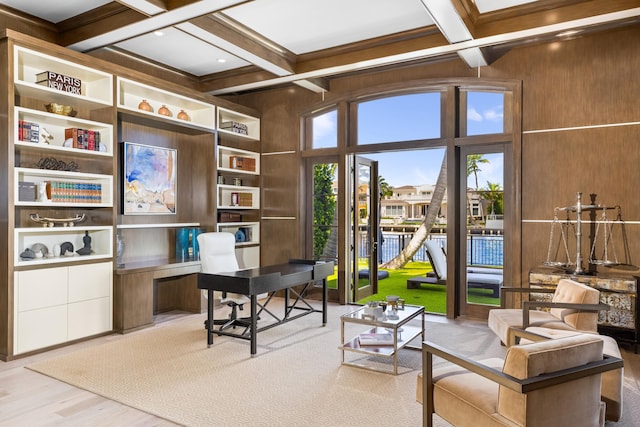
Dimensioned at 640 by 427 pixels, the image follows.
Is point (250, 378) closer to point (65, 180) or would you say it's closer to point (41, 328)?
point (41, 328)

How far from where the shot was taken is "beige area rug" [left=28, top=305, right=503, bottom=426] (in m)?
2.91

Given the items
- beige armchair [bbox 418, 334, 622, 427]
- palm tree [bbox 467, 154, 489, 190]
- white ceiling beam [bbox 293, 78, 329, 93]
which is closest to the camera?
beige armchair [bbox 418, 334, 622, 427]

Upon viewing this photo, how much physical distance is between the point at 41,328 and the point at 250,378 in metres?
2.17

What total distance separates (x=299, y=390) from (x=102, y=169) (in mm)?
3293

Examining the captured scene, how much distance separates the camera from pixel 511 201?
17.1 ft

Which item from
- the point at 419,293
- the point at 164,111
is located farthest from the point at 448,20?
the point at 419,293

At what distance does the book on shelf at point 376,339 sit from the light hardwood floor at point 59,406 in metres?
1.69

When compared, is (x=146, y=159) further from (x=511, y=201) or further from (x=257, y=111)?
(x=511, y=201)

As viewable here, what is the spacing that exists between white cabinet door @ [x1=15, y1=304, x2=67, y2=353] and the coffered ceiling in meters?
2.78

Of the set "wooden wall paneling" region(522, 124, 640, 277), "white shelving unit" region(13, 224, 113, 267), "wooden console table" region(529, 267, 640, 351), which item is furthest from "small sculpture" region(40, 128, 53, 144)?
"wooden console table" region(529, 267, 640, 351)

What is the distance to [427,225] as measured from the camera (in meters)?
9.74

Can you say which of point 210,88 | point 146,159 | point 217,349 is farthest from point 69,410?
point 210,88

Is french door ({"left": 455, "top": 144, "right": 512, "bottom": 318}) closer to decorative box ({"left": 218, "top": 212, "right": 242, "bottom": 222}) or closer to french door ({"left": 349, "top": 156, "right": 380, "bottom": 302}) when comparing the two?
french door ({"left": 349, "top": 156, "right": 380, "bottom": 302})

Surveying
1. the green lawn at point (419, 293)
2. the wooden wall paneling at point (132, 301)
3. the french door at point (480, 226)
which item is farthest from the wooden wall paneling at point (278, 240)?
the french door at point (480, 226)
